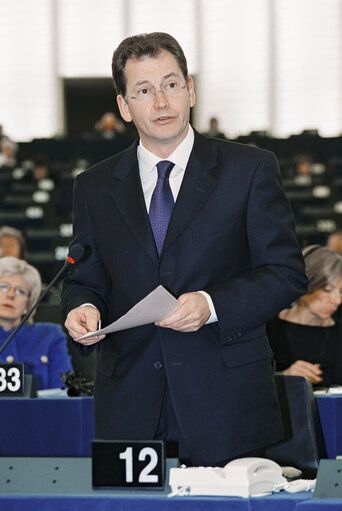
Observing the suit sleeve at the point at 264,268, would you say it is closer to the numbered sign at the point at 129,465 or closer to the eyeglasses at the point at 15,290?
the numbered sign at the point at 129,465

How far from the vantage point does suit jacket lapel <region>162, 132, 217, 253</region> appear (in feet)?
7.49

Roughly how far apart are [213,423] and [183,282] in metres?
0.33

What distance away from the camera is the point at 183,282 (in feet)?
7.45

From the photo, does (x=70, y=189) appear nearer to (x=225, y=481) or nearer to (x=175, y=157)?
(x=175, y=157)

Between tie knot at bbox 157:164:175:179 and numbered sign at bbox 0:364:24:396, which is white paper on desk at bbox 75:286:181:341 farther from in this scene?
numbered sign at bbox 0:364:24:396

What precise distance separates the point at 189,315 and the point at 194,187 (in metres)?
0.36


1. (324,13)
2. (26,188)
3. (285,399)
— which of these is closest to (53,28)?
(324,13)

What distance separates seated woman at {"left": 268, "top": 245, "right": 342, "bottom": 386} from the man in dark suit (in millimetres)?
2342

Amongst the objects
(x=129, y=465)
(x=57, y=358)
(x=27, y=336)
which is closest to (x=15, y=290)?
(x=27, y=336)

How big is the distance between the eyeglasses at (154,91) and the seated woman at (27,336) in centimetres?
252

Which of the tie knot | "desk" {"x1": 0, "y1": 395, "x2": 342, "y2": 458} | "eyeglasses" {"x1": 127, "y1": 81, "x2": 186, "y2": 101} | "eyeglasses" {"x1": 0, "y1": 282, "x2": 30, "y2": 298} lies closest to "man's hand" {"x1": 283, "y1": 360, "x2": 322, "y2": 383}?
"desk" {"x1": 0, "y1": 395, "x2": 342, "y2": 458}

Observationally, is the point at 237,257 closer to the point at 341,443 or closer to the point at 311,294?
the point at 341,443

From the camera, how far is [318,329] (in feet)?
15.6

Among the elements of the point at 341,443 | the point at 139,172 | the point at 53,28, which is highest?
the point at 53,28
